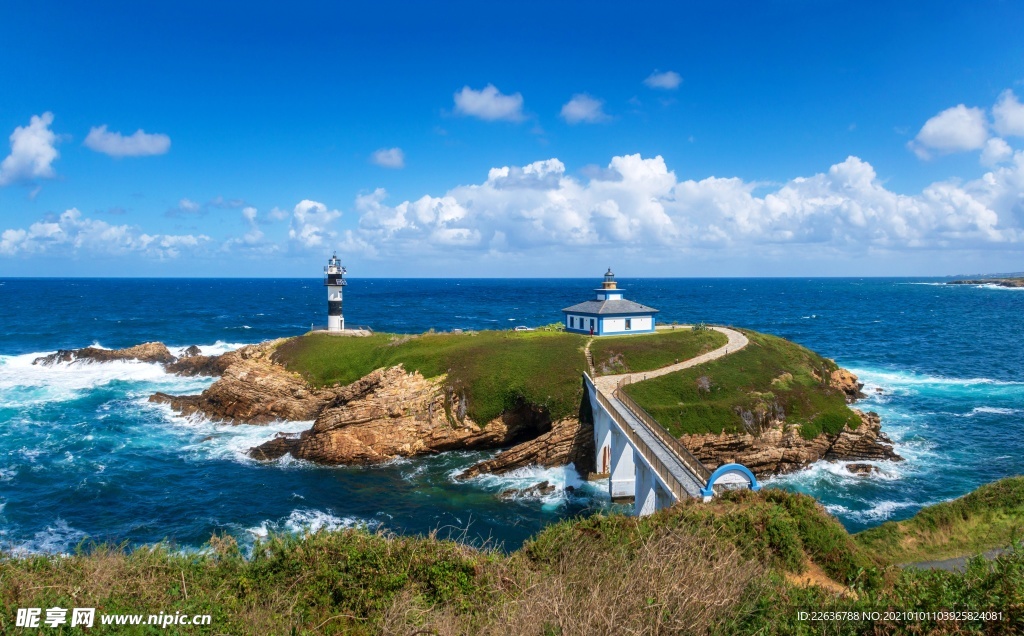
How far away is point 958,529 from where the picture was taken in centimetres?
1936

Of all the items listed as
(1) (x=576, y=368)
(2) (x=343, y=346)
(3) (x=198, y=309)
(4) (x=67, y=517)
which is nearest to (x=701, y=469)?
(1) (x=576, y=368)

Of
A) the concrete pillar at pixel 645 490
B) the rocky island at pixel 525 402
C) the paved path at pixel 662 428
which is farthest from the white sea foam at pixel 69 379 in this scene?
the concrete pillar at pixel 645 490

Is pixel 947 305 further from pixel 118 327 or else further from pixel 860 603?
pixel 118 327

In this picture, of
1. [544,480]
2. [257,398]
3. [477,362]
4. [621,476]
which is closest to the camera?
[621,476]

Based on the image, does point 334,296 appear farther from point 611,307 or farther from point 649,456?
point 649,456

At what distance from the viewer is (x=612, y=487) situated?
2914 centimetres

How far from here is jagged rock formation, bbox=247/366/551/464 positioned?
35688 mm

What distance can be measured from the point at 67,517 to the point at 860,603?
32.8m

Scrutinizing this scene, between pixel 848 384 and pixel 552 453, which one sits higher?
pixel 848 384

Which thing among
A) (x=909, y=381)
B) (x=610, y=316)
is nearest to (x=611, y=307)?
(x=610, y=316)

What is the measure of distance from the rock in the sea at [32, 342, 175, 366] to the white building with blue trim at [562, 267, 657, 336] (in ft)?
150

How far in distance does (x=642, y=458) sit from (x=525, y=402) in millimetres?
13493

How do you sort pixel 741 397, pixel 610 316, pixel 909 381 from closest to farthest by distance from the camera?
pixel 741 397 < pixel 610 316 < pixel 909 381

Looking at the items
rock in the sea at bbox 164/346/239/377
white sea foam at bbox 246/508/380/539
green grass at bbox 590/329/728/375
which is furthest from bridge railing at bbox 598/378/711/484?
rock in the sea at bbox 164/346/239/377
